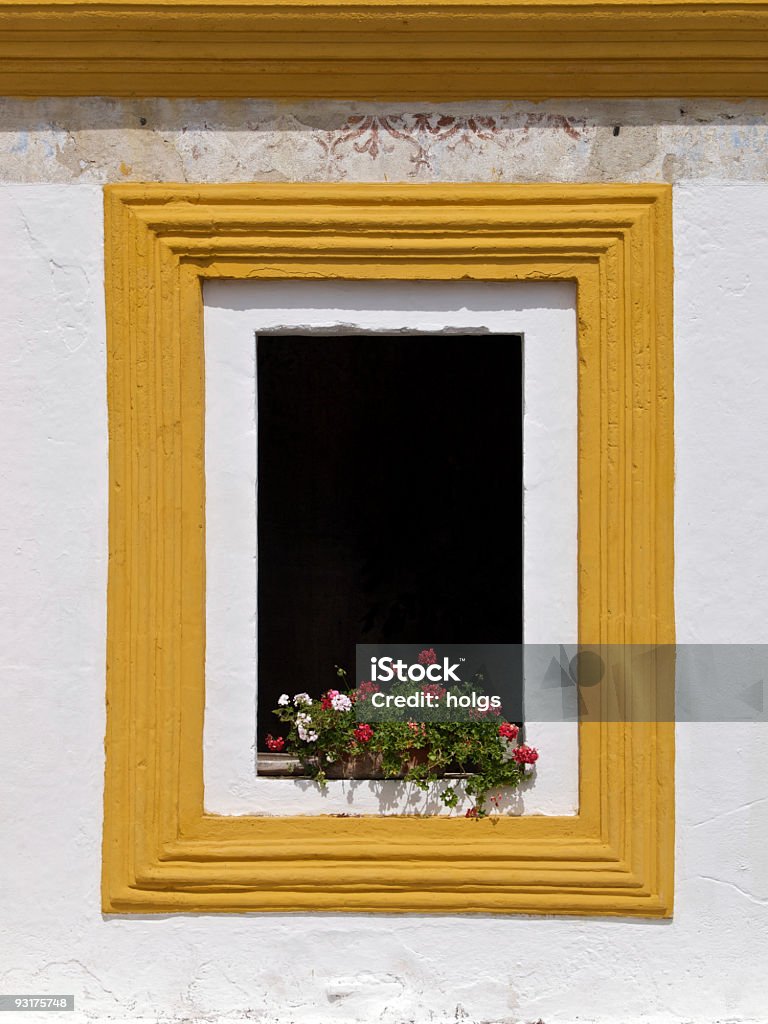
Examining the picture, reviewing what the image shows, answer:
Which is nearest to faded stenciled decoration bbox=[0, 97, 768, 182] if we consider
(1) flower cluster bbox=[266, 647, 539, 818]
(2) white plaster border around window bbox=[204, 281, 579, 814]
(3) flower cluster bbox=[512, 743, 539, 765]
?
(2) white plaster border around window bbox=[204, 281, 579, 814]

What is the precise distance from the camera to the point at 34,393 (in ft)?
9.77

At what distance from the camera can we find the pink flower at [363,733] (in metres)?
2.98

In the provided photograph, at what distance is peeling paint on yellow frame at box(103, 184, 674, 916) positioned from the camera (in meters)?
2.93

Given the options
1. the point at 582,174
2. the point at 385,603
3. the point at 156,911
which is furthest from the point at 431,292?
the point at 385,603

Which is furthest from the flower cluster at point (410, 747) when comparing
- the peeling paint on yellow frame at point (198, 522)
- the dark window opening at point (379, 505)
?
the dark window opening at point (379, 505)

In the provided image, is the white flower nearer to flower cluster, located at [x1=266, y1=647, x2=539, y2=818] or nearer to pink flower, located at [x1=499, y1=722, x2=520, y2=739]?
flower cluster, located at [x1=266, y1=647, x2=539, y2=818]

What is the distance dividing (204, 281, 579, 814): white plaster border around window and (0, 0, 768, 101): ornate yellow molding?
1.96 feet

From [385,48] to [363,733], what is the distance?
2057mm

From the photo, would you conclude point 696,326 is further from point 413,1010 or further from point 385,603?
point 385,603

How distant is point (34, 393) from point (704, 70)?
88.7 inches

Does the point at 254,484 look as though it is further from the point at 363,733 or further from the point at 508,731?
the point at 508,731

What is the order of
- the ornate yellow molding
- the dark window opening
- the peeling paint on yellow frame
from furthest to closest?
the dark window opening, the peeling paint on yellow frame, the ornate yellow molding

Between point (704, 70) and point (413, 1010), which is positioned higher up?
point (704, 70)

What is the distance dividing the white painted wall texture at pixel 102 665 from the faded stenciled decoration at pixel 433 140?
0.01 meters
